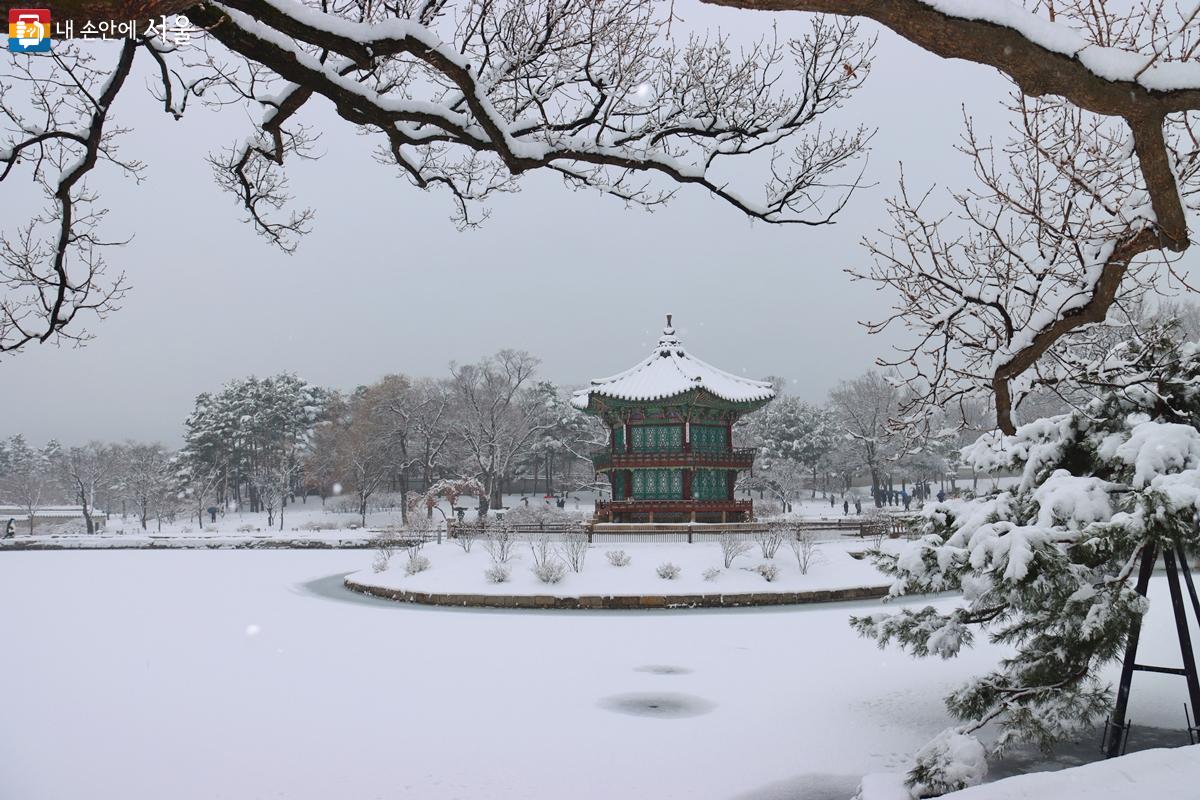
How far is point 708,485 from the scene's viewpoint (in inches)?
1374

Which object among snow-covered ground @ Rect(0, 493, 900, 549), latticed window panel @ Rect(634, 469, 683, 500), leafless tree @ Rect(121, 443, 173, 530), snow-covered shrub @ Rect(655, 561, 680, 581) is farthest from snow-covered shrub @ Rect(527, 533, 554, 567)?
leafless tree @ Rect(121, 443, 173, 530)

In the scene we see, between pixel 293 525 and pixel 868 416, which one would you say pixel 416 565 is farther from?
pixel 868 416

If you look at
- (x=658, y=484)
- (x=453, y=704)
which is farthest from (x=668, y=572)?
(x=658, y=484)

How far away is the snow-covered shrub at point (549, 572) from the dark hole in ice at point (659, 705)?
33.6 ft

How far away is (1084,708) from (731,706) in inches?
153

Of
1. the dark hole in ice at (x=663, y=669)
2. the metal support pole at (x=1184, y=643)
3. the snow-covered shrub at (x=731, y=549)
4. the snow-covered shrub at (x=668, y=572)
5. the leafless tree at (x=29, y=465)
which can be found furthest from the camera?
the leafless tree at (x=29, y=465)

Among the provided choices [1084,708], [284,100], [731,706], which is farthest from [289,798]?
[1084,708]

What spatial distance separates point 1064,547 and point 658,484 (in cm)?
2757

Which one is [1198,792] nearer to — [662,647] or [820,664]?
[820,664]

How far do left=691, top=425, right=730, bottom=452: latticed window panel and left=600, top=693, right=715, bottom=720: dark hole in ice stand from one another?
79.0 feet

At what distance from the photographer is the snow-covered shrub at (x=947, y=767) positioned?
21.0 ft

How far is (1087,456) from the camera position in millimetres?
8781

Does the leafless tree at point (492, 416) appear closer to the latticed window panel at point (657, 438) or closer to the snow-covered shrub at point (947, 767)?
the latticed window panel at point (657, 438)

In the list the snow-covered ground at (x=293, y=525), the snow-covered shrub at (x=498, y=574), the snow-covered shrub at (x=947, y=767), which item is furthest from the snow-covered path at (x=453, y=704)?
the snow-covered ground at (x=293, y=525)
